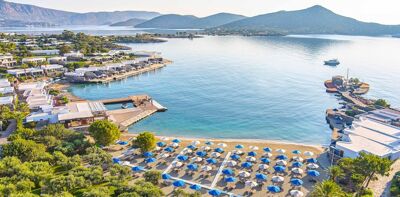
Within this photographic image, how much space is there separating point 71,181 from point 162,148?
13.9m

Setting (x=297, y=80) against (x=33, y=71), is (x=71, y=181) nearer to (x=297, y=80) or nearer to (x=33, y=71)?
(x=33, y=71)

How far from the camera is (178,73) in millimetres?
94312

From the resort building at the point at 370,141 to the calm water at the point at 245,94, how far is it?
623cm

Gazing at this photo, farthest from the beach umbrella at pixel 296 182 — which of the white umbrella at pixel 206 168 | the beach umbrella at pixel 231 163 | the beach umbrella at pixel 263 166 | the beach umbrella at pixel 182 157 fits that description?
the beach umbrella at pixel 182 157

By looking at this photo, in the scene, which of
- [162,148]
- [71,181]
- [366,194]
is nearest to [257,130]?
[162,148]

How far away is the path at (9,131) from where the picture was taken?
37647 mm

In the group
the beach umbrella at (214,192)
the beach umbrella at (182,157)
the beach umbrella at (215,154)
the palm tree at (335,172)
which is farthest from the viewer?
the beach umbrella at (215,154)

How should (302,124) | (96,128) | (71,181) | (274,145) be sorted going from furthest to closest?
(302,124)
(274,145)
(96,128)
(71,181)

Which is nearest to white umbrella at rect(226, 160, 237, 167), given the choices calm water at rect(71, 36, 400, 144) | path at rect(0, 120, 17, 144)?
calm water at rect(71, 36, 400, 144)

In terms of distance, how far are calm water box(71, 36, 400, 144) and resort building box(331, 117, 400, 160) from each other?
6.23m

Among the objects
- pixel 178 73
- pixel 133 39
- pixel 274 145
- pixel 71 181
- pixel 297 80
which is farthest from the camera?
pixel 133 39

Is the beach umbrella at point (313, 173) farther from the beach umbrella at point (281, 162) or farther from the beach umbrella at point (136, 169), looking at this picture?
the beach umbrella at point (136, 169)

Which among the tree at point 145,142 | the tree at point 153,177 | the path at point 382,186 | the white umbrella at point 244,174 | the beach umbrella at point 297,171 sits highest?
the tree at point 145,142

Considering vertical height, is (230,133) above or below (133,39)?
below
